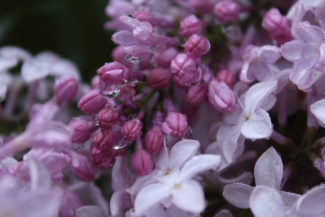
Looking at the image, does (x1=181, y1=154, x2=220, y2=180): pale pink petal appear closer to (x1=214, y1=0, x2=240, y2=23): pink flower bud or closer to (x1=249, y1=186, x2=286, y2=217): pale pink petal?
(x1=249, y1=186, x2=286, y2=217): pale pink petal

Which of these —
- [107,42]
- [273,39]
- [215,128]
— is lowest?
[107,42]

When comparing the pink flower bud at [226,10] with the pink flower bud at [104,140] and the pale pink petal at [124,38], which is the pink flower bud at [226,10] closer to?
the pale pink petal at [124,38]

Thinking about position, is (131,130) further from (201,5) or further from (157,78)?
(201,5)

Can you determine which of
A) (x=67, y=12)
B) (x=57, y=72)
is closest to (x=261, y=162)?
(x=57, y=72)

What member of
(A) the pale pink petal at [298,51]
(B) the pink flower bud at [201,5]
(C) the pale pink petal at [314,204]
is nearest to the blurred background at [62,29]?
(B) the pink flower bud at [201,5]

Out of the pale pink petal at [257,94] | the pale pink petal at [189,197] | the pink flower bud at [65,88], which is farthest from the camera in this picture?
the pink flower bud at [65,88]

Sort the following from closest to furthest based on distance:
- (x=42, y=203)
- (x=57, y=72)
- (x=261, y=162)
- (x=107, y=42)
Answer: (x=42, y=203) → (x=261, y=162) → (x=57, y=72) → (x=107, y=42)

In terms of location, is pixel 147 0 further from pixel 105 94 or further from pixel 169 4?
pixel 105 94

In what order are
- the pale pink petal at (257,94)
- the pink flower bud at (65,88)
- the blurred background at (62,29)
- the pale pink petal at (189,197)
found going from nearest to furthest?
the pale pink petal at (189,197) → the pale pink petal at (257,94) → the pink flower bud at (65,88) → the blurred background at (62,29)
